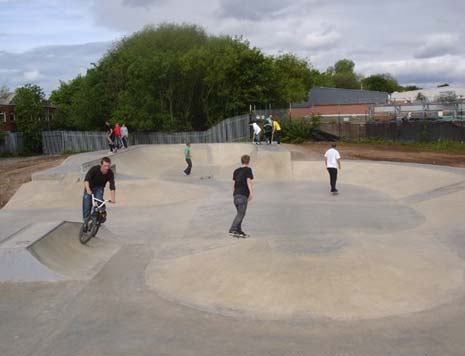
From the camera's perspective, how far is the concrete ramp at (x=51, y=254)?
24.7ft

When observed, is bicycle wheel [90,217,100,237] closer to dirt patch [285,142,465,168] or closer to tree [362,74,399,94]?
dirt patch [285,142,465,168]

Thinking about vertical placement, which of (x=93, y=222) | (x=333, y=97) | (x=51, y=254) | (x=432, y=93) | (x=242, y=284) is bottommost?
(x=242, y=284)

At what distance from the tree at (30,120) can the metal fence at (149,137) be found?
6.15 feet

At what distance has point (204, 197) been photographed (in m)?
16.3

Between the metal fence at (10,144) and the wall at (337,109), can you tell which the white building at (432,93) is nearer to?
the wall at (337,109)

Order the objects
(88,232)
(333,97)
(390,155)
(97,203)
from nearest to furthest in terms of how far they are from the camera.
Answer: (88,232)
(97,203)
(390,155)
(333,97)

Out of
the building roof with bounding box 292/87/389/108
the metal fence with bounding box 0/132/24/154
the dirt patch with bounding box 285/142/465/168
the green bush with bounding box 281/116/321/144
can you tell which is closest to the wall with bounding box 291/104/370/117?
the building roof with bounding box 292/87/389/108

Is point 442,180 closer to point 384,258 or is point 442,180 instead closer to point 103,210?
point 384,258

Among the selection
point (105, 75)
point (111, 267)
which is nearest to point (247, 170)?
point (111, 267)

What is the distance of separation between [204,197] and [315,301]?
1026 cm

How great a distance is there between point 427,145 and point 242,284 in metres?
25.9

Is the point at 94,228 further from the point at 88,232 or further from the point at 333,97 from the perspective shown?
the point at 333,97

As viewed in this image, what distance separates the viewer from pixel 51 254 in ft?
26.7

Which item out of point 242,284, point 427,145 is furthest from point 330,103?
point 242,284
